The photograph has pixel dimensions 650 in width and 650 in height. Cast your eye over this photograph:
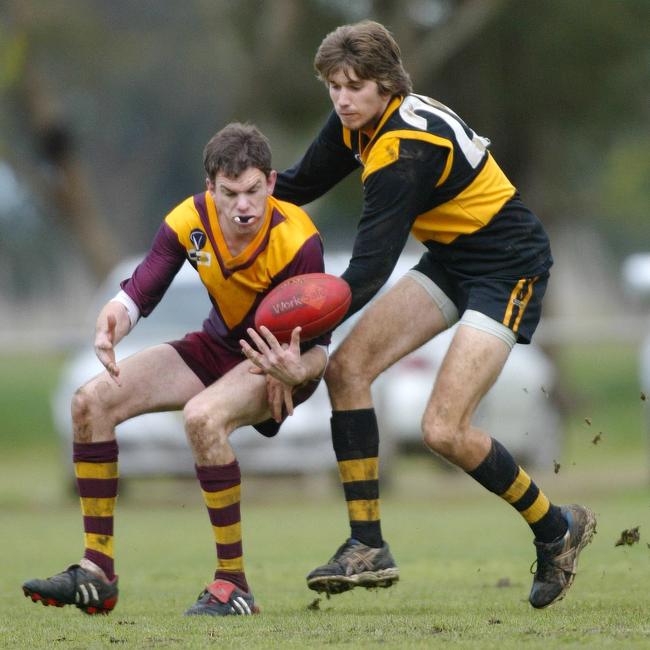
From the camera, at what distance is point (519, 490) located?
689 centimetres

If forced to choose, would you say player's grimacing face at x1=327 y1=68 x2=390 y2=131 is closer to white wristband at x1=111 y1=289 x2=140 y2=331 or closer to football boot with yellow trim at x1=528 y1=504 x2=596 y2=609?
white wristband at x1=111 y1=289 x2=140 y2=331

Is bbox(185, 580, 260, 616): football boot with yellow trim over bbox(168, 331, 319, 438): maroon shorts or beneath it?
beneath

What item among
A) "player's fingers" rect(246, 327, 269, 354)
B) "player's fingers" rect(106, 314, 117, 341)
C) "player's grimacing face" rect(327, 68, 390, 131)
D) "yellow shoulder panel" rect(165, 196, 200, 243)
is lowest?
"player's fingers" rect(246, 327, 269, 354)

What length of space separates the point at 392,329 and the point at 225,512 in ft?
3.54

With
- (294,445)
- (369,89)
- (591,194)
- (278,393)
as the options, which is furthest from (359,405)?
(591,194)

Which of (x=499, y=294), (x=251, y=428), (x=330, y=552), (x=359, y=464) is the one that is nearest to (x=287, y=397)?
(x=359, y=464)

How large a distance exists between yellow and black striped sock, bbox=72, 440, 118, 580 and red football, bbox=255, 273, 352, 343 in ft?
3.05

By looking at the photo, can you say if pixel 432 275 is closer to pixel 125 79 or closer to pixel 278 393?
pixel 278 393

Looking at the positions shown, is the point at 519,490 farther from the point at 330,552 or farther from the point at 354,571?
the point at 330,552

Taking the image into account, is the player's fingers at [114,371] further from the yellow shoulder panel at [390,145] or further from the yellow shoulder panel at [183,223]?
the yellow shoulder panel at [390,145]

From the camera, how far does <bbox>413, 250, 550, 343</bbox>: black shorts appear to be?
6.82 meters

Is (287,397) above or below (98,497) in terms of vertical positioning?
above

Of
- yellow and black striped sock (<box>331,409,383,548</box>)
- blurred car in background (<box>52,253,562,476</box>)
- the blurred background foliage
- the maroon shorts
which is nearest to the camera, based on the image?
yellow and black striped sock (<box>331,409,383,548</box>)

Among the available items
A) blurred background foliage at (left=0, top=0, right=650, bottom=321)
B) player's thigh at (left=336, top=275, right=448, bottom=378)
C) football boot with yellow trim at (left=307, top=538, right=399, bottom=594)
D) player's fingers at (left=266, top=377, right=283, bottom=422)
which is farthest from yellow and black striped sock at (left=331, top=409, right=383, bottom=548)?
blurred background foliage at (left=0, top=0, right=650, bottom=321)
